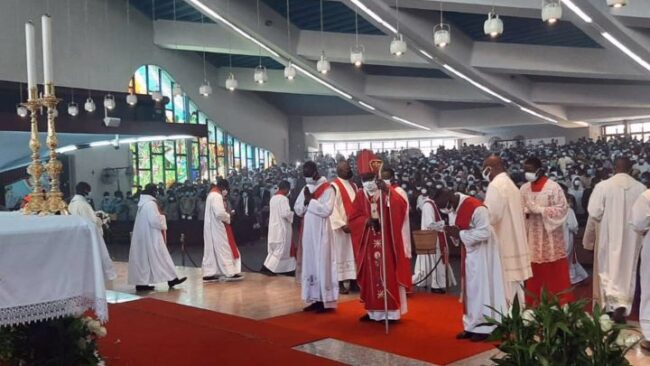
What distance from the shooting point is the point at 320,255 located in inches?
268

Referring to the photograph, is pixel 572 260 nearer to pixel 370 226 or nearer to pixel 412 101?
pixel 370 226

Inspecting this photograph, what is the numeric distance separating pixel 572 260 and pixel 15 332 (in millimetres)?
6859

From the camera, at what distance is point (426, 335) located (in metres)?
5.48

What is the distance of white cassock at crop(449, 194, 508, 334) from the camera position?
5.16m

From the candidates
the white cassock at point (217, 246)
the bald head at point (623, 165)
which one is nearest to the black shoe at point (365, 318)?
the bald head at point (623, 165)

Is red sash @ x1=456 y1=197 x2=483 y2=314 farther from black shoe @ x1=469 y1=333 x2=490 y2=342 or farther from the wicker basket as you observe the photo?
the wicker basket

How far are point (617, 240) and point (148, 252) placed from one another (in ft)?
19.0

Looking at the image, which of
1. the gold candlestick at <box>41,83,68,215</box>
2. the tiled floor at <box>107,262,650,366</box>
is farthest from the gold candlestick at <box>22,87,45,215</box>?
the tiled floor at <box>107,262,650,366</box>

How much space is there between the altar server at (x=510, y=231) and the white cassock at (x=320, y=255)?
6.23 feet

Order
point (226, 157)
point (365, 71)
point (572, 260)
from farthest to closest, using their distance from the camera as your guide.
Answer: point (226, 157) → point (365, 71) → point (572, 260)

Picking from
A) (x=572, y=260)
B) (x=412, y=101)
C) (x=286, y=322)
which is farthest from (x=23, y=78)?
(x=572, y=260)

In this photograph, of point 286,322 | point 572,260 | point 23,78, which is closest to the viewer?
point 286,322

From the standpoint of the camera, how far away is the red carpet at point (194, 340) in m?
4.57

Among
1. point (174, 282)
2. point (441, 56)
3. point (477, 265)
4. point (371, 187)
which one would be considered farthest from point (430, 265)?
point (441, 56)
